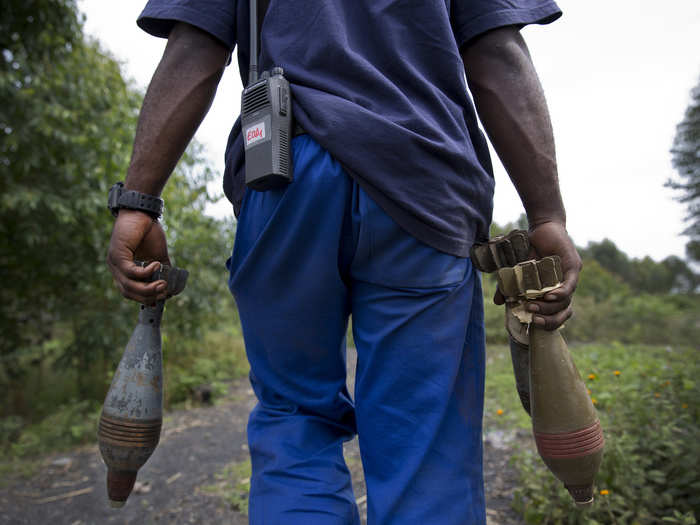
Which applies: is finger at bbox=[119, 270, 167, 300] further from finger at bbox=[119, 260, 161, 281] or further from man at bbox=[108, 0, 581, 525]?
man at bbox=[108, 0, 581, 525]

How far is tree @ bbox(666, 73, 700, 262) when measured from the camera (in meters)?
6.85

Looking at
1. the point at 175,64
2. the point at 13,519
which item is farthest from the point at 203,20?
the point at 13,519

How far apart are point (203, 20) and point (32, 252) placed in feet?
14.6

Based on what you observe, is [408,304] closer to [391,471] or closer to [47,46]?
[391,471]

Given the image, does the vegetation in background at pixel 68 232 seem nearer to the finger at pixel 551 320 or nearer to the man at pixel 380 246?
the man at pixel 380 246

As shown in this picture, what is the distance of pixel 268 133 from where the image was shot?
1061 millimetres

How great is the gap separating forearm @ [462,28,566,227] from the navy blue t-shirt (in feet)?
0.19

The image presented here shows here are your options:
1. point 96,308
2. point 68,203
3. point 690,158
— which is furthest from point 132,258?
point 690,158

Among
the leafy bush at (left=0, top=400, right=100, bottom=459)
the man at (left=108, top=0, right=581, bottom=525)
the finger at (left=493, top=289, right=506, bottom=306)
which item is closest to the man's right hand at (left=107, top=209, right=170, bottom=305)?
the man at (left=108, top=0, right=581, bottom=525)

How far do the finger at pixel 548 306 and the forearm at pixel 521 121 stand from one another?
0.68 ft

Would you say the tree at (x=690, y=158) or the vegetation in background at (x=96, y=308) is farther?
the tree at (x=690, y=158)

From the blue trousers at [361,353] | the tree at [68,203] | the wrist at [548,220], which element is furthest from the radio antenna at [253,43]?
the tree at [68,203]

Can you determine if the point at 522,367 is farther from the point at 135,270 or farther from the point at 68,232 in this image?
the point at 68,232

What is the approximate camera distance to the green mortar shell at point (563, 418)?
3.54 ft
